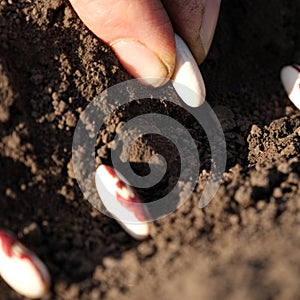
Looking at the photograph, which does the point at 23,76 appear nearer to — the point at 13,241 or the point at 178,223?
the point at 13,241

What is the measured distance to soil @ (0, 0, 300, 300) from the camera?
109 cm

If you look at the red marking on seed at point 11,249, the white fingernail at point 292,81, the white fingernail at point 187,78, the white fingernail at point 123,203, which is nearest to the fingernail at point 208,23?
the white fingernail at point 187,78

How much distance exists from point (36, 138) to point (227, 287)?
A: 1.90 ft

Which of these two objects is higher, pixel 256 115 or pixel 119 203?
pixel 256 115

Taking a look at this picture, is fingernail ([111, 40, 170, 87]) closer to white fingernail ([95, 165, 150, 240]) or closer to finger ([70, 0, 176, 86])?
finger ([70, 0, 176, 86])

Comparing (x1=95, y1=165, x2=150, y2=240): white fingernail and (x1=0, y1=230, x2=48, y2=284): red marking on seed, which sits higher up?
(x1=95, y1=165, x2=150, y2=240): white fingernail

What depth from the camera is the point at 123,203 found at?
49.6 inches

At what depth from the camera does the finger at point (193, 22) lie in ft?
5.26

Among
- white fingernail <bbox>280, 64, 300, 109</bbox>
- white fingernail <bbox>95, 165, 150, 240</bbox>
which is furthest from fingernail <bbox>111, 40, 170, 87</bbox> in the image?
white fingernail <bbox>280, 64, 300, 109</bbox>

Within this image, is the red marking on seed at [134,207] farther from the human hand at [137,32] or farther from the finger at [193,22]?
the finger at [193,22]

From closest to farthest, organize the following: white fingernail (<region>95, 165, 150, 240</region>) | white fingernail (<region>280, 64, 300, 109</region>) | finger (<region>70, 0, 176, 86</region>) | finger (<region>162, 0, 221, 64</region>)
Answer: white fingernail (<region>95, 165, 150, 240</region>) → finger (<region>70, 0, 176, 86</region>) → finger (<region>162, 0, 221, 64</region>) → white fingernail (<region>280, 64, 300, 109</region>)

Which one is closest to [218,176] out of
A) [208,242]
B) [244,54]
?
[208,242]

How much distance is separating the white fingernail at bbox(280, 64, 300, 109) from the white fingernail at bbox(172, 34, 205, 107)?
41 cm

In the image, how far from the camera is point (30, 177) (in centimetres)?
129
